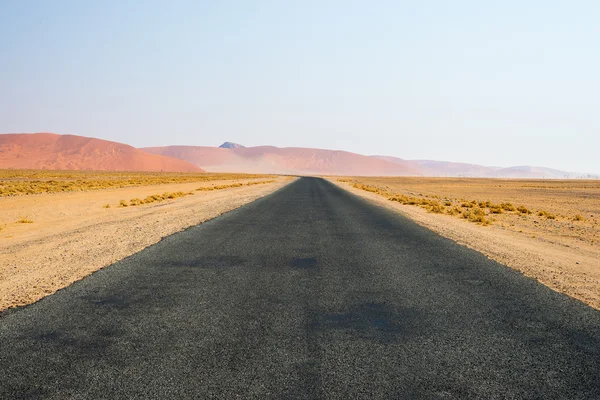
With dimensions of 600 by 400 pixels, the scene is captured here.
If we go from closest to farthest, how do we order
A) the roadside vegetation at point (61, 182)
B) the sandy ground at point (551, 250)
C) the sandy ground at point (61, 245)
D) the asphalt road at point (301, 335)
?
1. the asphalt road at point (301, 335)
2. the sandy ground at point (61, 245)
3. the sandy ground at point (551, 250)
4. the roadside vegetation at point (61, 182)

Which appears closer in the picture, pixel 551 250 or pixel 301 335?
pixel 301 335

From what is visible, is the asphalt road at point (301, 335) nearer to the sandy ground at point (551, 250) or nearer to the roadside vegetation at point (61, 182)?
the sandy ground at point (551, 250)

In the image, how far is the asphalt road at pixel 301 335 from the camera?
136 inches

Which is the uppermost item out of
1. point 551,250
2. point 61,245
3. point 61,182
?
point 551,250

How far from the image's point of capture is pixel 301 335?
14.8 feet

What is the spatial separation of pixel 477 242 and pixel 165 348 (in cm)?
1025

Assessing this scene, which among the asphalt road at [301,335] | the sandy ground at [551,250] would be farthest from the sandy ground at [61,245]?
the sandy ground at [551,250]

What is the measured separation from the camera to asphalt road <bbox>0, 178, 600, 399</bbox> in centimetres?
346

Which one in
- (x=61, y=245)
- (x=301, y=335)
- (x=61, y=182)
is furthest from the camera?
(x=61, y=182)

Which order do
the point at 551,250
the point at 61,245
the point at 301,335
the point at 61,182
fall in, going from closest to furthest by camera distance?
the point at 301,335, the point at 61,245, the point at 551,250, the point at 61,182

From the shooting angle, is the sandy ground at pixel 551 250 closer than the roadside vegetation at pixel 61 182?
Yes

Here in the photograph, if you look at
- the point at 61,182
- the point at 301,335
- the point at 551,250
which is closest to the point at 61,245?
the point at 301,335

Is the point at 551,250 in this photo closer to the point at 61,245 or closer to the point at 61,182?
the point at 61,245

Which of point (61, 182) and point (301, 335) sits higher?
point (301, 335)
